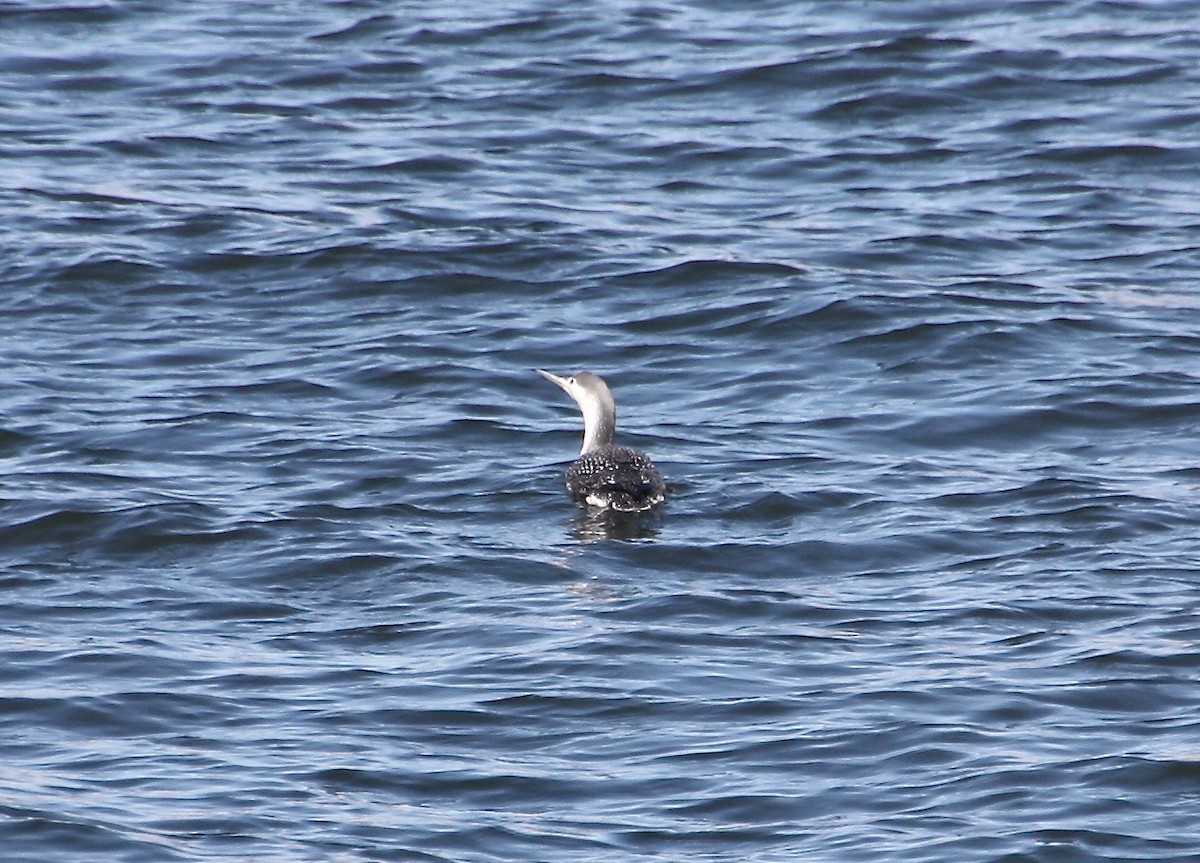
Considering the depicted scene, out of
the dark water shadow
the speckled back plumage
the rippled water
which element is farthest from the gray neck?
the dark water shadow

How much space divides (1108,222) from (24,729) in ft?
32.5

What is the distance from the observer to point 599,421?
40.0 feet

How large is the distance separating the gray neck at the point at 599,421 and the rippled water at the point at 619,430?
38 centimetres

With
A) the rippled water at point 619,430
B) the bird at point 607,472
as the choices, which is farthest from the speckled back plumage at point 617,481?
the rippled water at point 619,430

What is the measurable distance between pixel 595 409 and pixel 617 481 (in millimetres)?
1242

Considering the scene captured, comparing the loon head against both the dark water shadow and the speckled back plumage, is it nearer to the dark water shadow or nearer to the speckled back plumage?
the speckled back plumage

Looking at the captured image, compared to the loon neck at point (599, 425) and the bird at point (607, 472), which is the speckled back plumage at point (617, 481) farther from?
the loon neck at point (599, 425)

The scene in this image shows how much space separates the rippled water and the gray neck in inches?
15.1

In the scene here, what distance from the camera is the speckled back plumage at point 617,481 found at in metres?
11.1

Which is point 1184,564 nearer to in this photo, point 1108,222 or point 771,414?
point 771,414

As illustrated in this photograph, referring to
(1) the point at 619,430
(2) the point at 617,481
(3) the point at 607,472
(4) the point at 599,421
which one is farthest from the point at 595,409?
(2) the point at 617,481

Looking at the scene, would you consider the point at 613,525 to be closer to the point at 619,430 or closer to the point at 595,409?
the point at 595,409

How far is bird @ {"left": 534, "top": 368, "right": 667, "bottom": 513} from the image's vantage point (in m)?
11.1

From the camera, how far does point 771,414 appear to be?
42.1 feet
